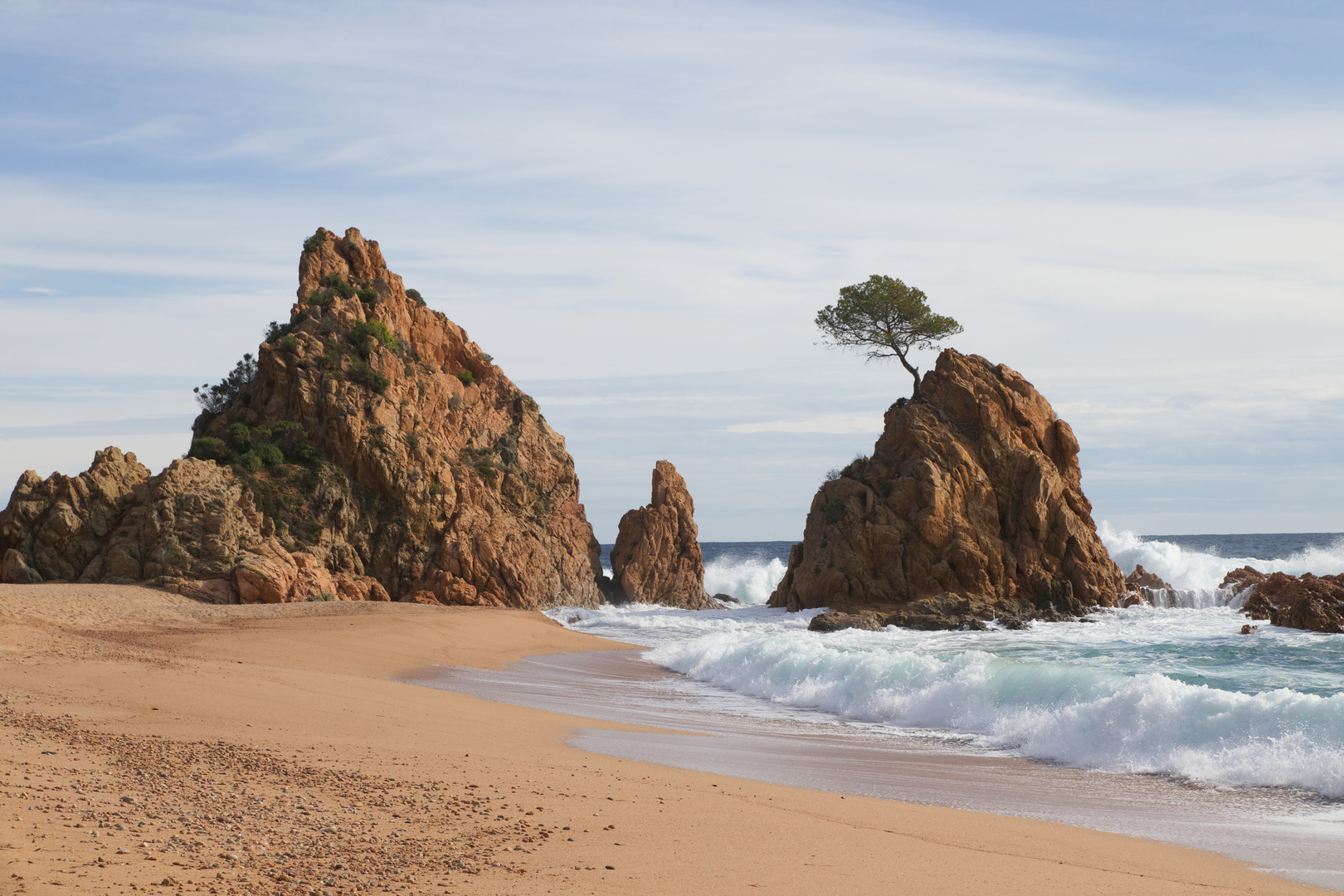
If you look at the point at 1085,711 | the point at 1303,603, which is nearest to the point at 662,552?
the point at 1303,603

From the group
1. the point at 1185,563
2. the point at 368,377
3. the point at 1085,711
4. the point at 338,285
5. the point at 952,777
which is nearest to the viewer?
the point at 952,777

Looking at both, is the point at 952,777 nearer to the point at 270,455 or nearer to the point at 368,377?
the point at 270,455

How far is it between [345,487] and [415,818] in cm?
3164

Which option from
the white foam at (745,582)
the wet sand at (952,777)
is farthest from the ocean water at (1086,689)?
the white foam at (745,582)

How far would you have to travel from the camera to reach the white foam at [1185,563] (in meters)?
54.8

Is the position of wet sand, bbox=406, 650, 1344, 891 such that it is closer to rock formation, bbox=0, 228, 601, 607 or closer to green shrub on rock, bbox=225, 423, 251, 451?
rock formation, bbox=0, 228, 601, 607

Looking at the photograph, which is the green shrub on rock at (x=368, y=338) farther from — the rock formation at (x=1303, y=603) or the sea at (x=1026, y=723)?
the rock formation at (x=1303, y=603)

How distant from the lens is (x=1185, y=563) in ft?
189

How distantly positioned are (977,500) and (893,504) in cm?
306

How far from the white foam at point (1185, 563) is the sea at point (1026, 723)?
3182 centimetres

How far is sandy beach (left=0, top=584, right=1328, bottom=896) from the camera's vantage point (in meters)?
4.93

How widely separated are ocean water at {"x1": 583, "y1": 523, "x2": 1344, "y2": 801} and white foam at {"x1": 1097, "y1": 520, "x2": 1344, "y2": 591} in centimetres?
2492

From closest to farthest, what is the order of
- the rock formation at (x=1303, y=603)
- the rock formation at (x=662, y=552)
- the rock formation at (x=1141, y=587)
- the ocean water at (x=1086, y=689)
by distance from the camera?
the ocean water at (x=1086, y=689), the rock formation at (x=1303, y=603), the rock formation at (x=1141, y=587), the rock formation at (x=662, y=552)

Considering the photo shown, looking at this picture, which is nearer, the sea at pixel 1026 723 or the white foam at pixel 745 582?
the sea at pixel 1026 723
